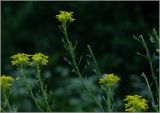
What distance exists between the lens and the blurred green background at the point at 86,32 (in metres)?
8.07

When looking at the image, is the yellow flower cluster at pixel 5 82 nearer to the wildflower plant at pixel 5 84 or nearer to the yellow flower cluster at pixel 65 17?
→ the wildflower plant at pixel 5 84

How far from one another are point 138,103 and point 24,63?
599 mm

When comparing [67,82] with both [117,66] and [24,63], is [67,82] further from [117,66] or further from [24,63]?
[24,63]

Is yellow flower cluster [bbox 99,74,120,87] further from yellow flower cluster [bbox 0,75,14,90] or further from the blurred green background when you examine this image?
the blurred green background

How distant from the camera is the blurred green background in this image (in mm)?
8070

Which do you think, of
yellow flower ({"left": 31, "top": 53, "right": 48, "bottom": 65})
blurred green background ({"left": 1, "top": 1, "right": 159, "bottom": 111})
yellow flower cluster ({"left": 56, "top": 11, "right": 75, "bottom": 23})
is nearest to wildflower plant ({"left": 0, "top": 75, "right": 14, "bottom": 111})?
yellow flower ({"left": 31, "top": 53, "right": 48, "bottom": 65})

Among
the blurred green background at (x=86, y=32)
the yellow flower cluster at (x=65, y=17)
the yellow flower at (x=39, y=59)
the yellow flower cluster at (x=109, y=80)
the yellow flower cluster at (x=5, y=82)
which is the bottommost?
the blurred green background at (x=86, y=32)

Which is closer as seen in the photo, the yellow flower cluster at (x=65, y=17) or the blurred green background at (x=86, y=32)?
the yellow flower cluster at (x=65, y=17)

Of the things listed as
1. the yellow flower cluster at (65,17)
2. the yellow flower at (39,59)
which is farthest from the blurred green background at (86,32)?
the yellow flower at (39,59)

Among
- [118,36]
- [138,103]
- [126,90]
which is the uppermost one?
[138,103]

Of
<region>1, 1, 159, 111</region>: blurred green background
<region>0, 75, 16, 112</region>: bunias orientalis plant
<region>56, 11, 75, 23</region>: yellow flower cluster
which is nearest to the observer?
<region>0, 75, 16, 112</region>: bunias orientalis plant

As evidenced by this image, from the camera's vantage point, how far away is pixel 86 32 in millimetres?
8539

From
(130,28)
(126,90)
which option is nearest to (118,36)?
(130,28)

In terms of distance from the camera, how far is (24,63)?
2951 mm
